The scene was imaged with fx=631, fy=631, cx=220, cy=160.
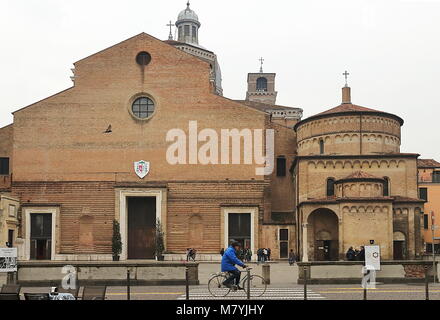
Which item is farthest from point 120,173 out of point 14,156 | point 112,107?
point 14,156

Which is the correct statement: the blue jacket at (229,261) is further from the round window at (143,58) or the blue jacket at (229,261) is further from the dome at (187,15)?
the dome at (187,15)

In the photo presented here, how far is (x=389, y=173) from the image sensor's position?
42125mm

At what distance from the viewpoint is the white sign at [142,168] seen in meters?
42.8

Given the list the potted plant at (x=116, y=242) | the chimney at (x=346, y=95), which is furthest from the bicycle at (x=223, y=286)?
the chimney at (x=346, y=95)

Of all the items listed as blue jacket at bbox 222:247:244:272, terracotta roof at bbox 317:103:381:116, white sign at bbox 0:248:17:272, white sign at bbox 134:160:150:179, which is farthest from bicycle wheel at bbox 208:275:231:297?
terracotta roof at bbox 317:103:381:116

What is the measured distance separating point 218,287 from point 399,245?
24984mm

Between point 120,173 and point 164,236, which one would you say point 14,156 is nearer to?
point 120,173

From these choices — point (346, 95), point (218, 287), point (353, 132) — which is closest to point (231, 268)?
point (218, 287)

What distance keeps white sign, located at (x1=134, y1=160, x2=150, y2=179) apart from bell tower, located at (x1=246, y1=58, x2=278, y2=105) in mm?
41187

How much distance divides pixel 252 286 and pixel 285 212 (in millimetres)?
27485

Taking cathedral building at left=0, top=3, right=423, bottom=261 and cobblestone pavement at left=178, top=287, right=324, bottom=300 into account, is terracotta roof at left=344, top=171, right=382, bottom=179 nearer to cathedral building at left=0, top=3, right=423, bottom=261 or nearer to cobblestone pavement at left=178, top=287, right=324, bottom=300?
cathedral building at left=0, top=3, right=423, bottom=261

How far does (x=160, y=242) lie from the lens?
41.4 meters

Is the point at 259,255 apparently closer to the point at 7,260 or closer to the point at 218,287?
the point at 7,260

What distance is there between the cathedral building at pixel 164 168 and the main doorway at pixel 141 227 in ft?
0.23
